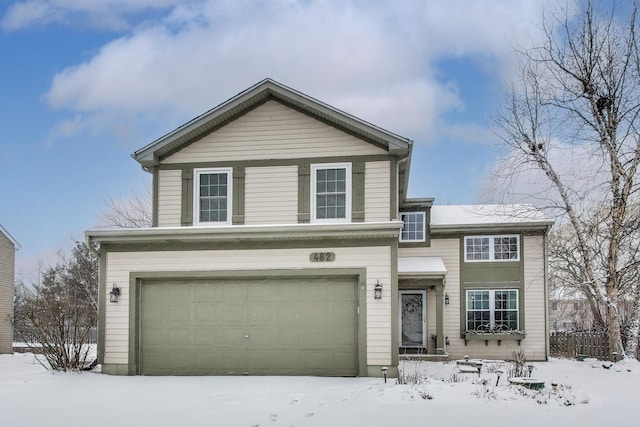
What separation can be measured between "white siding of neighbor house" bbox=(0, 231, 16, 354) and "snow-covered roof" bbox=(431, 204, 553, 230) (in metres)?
18.5

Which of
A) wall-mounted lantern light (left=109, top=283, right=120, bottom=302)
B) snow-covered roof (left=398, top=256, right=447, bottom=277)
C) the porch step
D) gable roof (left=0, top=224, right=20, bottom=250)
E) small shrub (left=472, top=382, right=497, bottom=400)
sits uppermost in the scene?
gable roof (left=0, top=224, right=20, bottom=250)

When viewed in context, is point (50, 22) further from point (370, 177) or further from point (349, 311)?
point (349, 311)

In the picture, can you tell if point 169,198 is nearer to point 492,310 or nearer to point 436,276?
point 436,276

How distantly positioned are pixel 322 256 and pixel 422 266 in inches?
255

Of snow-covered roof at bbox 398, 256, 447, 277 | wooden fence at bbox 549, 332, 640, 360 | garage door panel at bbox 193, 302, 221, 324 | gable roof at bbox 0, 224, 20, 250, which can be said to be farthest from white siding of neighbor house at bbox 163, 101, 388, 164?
gable roof at bbox 0, 224, 20, 250

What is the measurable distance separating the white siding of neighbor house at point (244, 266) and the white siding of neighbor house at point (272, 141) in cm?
270

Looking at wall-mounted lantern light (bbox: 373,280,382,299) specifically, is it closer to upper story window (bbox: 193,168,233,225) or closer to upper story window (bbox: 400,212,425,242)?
upper story window (bbox: 193,168,233,225)

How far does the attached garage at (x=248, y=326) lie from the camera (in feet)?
43.3

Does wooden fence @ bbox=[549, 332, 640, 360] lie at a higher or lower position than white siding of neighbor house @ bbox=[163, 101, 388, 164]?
lower

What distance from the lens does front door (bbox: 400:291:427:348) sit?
64.6 feet

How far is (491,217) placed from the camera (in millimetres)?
20062

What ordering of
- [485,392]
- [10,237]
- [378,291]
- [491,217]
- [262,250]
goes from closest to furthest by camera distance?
1. [485,392]
2. [378,291]
3. [262,250]
4. [491,217]
5. [10,237]

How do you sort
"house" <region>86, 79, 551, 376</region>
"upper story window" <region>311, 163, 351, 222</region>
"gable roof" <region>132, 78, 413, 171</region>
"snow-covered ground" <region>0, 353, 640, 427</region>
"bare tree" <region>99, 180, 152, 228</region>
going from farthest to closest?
"bare tree" <region>99, 180, 152, 228</region> < "upper story window" <region>311, 163, 351, 222</region> < "gable roof" <region>132, 78, 413, 171</region> < "house" <region>86, 79, 551, 376</region> < "snow-covered ground" <region>0, 353, 640, 427</region>

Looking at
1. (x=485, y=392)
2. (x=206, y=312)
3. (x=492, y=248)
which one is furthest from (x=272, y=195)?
(x=492, y=248)
